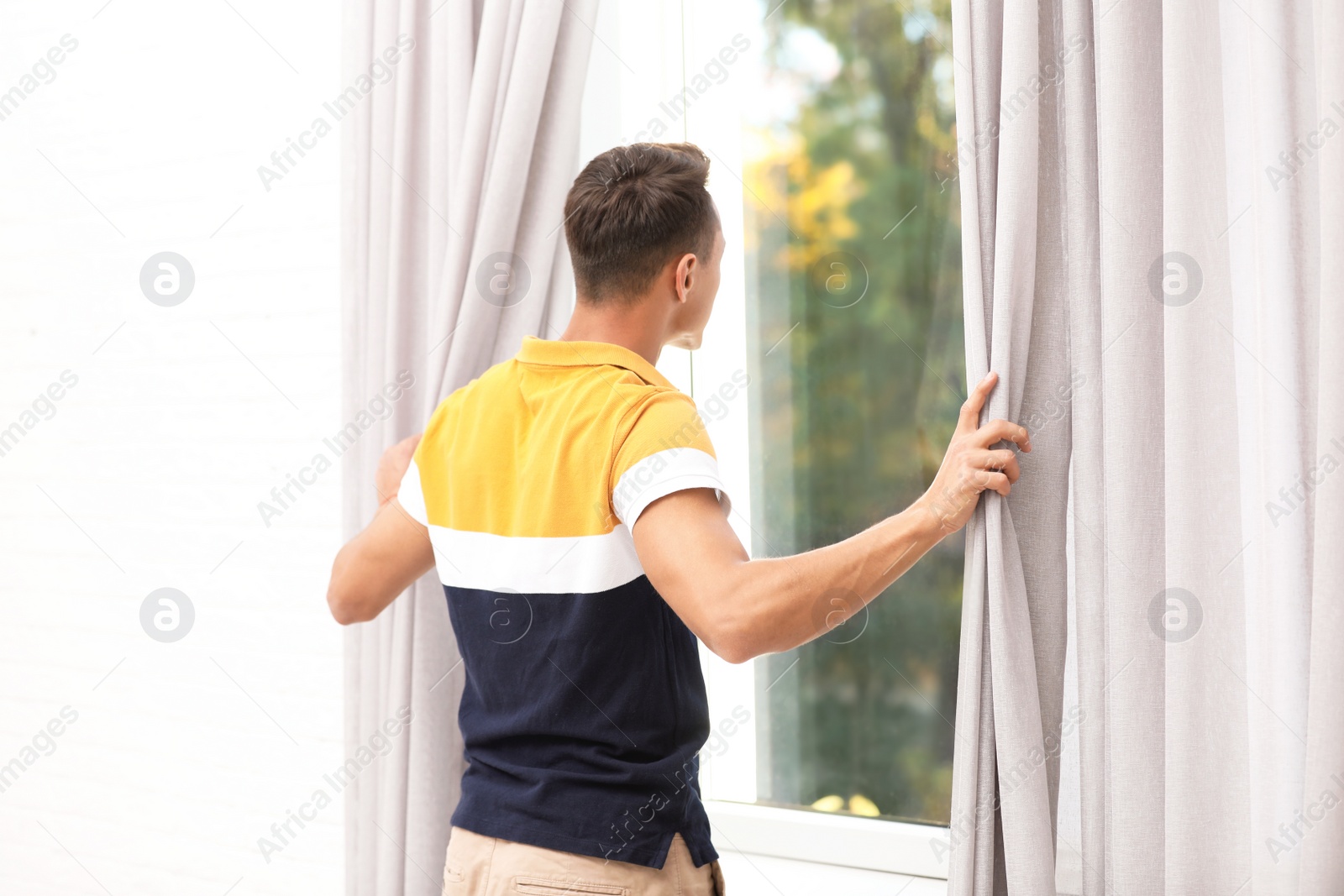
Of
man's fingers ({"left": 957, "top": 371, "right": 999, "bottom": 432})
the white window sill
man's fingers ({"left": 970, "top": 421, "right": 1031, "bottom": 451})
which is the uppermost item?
man's fingers ({"left": 957, "top": 371, "right": 999, "bottom": 432})

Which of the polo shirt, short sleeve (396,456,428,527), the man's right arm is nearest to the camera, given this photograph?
the man's right arm

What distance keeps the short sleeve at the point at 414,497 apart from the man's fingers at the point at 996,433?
72 cm

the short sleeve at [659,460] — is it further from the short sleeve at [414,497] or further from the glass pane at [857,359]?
the glass pane at [857,359]

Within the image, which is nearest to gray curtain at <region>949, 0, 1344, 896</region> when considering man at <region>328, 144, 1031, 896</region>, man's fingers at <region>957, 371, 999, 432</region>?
man's fingers at <region>957, 371, 999, 432</region>

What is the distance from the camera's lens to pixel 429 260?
1.72 m

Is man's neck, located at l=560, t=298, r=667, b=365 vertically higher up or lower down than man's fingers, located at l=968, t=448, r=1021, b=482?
higher up

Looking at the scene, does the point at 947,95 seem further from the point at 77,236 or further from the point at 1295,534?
the point at 77,236

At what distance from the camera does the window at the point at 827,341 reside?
1.68 meters

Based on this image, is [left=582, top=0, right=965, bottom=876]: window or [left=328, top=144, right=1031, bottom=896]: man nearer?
[left=328, top=144, right=1031, bottom=896]: man

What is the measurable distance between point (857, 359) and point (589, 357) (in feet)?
2.24

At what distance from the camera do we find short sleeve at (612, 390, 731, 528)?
3.54 ft

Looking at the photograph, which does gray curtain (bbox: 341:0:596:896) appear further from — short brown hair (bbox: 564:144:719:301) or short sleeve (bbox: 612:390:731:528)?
short sleeve (bbox: 612:390:731:528)

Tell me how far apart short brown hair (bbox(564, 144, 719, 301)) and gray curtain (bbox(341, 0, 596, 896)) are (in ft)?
1.28

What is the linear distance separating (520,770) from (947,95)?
124 centimetres
